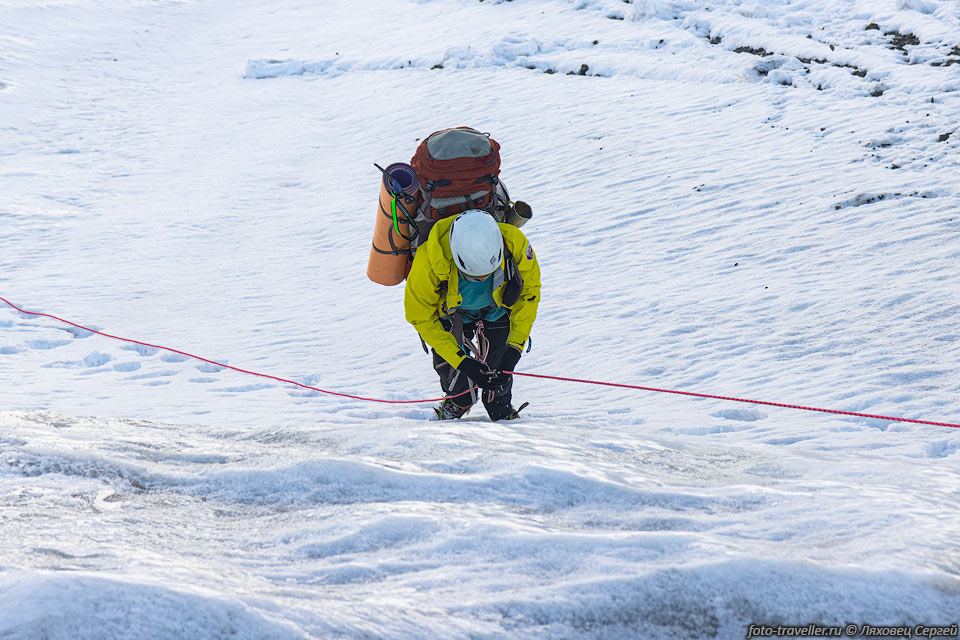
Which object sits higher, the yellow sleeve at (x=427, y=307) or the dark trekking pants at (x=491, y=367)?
the yellow sleeve at (x=427, y=307)

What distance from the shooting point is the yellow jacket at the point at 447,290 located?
167 inches

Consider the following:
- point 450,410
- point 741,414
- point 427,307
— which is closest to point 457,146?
point 427,307

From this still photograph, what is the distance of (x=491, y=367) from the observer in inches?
185

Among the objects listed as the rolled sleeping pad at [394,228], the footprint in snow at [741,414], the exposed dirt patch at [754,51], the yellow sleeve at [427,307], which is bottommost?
the footprint in snow at [741,414]

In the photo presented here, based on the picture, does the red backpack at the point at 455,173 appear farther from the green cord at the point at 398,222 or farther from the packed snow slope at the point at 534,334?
the packed snow slope at the point at 534,334

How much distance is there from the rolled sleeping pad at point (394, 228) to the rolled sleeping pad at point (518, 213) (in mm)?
637

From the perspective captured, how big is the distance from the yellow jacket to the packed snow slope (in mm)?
581

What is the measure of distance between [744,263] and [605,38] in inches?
392

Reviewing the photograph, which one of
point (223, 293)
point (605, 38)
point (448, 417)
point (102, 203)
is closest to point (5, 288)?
point (223, 293)

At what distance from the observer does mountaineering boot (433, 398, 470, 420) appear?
17.1ft

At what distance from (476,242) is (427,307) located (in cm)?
60

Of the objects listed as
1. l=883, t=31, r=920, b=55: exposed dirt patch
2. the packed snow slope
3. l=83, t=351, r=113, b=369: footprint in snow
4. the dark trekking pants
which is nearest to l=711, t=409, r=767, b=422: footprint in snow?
the packed snow slope

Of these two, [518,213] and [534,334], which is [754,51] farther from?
[518,213]

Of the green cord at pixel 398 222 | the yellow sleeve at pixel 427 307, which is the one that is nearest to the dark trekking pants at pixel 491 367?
the yellow sleeve at pixel 427 307
